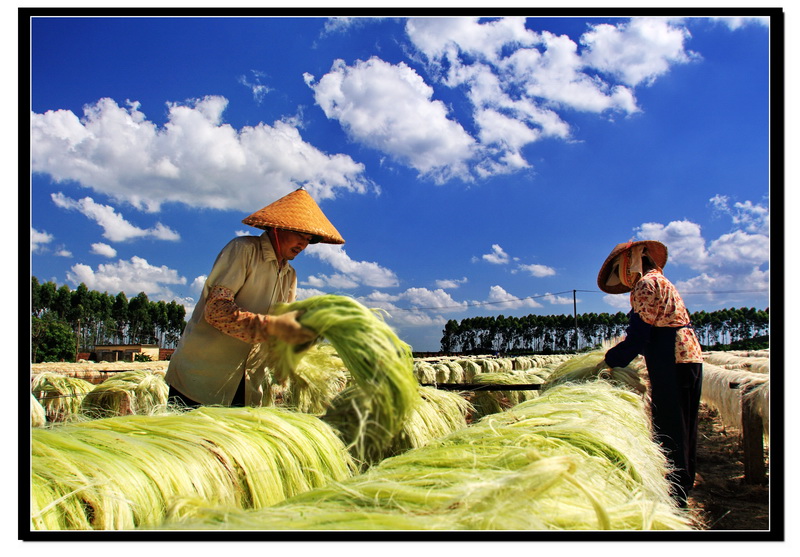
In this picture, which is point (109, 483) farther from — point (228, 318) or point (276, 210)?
point (276, 210)

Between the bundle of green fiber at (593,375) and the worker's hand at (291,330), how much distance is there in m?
2.61

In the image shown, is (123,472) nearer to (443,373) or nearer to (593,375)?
(593,375)

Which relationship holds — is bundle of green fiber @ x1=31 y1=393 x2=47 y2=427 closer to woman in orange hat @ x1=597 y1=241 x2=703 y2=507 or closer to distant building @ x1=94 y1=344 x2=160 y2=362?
woman in orange hat @ x1=597 y1=241 x2=703 y2=507

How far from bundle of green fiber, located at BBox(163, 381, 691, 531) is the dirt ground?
5.38 feet

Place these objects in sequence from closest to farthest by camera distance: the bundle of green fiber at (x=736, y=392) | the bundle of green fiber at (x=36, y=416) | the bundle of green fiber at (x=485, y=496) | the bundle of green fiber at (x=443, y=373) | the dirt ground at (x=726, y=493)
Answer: the bundle of green fiber at (x=485, y=496) < the bundle of green fiber at (x=36, y=416) < the dirt ground at (x=726, y=493) < the bundle of green fiber at (x=736, y=392) < the bundle of green fiber at (x=443, y=373)

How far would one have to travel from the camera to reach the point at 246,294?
7.74ft

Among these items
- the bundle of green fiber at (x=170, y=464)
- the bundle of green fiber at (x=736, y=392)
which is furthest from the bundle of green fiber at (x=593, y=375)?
the bundle of green fiber at (x=170, y=464)

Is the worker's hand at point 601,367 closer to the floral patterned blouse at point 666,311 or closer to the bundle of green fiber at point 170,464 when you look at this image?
the floral patterned blouse at point 666,311

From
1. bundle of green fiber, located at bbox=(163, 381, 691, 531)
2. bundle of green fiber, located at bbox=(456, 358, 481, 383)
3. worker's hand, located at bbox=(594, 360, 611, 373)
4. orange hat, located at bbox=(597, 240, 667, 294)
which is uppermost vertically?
orange hat, located at bbox=(597, 240, 667, 294)

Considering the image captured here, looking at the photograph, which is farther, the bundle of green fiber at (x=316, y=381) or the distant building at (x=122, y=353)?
the distant building at (x=122, y=353)

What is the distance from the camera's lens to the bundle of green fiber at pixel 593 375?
3.65m

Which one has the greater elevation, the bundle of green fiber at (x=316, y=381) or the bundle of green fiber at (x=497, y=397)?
the bundle of green fiber at (x=316, y=381)

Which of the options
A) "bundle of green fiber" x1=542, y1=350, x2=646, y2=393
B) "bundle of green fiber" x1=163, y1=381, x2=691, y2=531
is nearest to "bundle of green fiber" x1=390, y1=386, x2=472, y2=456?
"bundle of green fiber" x1=163, y1=381, x2=691, y2=531

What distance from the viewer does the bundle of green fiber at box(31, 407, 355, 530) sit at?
1266 mm
